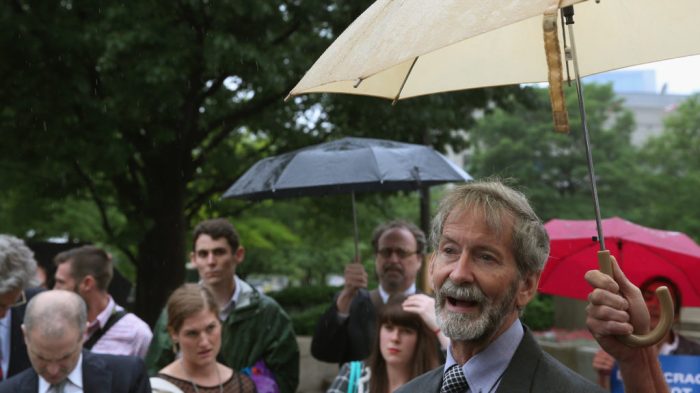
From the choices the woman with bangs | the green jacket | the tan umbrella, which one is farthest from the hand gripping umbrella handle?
the green jacket

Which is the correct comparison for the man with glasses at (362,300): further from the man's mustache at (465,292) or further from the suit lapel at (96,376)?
the man's mustache at (465,292)

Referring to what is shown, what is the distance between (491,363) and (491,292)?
0.68 ft

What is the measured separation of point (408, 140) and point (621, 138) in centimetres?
2117

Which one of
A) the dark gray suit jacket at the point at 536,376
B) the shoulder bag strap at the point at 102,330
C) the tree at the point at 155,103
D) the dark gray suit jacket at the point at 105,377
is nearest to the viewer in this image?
the dark gray suit jacket at the point at 536,376

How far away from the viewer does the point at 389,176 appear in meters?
6.70

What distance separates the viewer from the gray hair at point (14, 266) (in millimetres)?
5602

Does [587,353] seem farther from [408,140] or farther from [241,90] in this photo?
[241,90]

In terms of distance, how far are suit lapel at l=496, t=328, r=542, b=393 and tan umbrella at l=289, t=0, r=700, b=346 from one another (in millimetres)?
299

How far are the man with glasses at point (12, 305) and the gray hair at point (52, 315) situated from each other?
118cm

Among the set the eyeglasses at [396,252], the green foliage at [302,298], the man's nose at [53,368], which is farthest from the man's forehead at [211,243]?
the green foliage at [302,298]

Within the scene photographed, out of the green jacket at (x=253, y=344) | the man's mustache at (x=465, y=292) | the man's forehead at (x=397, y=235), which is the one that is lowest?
the green jacket at (x=253, y=344)

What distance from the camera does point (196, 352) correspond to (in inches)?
209

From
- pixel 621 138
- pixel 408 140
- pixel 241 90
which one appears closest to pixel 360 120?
pixel 408 140

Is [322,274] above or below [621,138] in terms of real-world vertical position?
below
